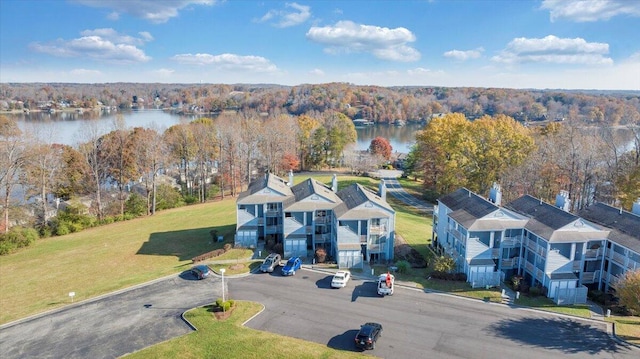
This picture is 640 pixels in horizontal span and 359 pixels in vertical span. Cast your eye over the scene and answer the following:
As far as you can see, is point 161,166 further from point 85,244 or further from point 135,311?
point 135,311

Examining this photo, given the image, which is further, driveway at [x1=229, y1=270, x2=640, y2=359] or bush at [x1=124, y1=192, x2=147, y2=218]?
bush at [x1=124, y1=192, x2=147, y2=218]

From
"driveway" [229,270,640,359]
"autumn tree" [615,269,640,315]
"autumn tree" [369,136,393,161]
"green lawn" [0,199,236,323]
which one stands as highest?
"autumn tree" [369,136,393,161]

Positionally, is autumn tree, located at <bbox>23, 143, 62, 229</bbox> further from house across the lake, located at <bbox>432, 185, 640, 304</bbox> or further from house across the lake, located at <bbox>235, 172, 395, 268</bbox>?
house across the lake, located at <bbox>432, 185, 640, 304</bbox>

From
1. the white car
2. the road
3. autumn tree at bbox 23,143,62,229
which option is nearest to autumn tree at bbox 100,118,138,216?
autumn tree at bbox 23,143,62,229

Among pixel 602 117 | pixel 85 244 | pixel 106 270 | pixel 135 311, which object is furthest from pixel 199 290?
pixel 602 117

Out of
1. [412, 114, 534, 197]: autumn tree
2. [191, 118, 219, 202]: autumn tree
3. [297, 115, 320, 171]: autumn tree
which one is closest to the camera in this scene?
[412, 114, 534, 197]: autumn tree

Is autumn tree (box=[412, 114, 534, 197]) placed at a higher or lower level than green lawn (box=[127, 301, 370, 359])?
higher

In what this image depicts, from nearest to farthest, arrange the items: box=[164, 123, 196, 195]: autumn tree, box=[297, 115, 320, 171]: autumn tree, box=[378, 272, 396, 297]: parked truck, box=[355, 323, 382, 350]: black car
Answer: box=[355, 323, 382, 350]: black car → box=[378, 272, 396, 297]: parked truck → box=[164, 123, 196, 195]: autumn tree → box=[297, 115, 320, 171]: autumn tree

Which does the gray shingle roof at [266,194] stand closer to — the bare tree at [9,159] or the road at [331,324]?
the road at [331,324]
